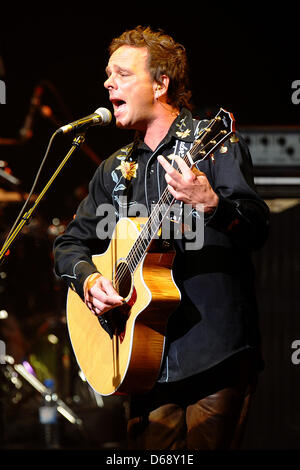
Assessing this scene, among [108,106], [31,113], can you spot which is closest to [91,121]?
[108,106]

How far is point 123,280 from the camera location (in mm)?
2455

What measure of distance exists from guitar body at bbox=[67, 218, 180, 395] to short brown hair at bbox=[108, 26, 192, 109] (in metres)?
0.60

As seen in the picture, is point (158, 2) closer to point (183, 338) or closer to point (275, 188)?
point (275, 188)

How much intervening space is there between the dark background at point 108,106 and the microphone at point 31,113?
48mm

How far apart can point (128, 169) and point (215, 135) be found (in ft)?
1.96

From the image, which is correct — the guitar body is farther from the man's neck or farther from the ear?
the ear

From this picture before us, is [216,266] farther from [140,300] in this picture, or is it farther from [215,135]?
[215,135]

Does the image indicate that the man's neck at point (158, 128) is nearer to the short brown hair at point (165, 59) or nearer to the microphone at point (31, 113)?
the short brown hair at point (165, 59)

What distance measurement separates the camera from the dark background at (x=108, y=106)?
454cm

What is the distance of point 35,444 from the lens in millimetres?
4492

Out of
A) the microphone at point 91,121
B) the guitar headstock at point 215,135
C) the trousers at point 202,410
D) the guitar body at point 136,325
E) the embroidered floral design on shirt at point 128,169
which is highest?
A: the microphone at point 91,121

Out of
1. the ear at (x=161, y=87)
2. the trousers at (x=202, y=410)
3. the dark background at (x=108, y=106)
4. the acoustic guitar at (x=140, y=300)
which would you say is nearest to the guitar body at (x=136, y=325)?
the acoustic guitar at (x=140, y=300)

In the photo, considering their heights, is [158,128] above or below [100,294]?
above

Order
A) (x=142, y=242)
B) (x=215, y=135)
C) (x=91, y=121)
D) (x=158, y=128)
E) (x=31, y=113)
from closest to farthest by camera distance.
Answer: (x=215, y=135) < (x=142, y=242) < (x=91, y=121) < (x=158, y=128) < (x=31, y=113)
